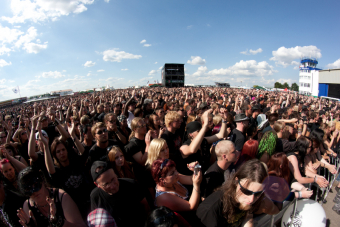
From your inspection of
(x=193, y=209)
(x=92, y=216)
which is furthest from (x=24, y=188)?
(x=193, y=209)

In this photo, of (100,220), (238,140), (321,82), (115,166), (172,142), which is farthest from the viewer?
(321,82)

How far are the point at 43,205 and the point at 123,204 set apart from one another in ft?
2.48

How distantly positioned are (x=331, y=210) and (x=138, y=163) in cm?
390

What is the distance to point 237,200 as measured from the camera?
1480mm

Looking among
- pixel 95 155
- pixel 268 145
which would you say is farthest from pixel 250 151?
pixel 95 155

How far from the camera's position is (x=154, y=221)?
1180 millimetres

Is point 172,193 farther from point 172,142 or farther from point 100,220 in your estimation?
point 172,142

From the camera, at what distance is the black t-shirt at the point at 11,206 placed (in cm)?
172

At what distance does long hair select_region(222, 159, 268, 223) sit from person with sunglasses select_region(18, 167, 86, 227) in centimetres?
145

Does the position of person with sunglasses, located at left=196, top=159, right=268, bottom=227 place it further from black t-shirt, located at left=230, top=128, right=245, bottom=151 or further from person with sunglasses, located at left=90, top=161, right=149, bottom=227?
black t-shirt, located at left=230, top=128, right=245, bottom=151

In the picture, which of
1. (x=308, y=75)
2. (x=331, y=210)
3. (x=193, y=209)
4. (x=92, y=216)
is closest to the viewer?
(x=92, y=216)

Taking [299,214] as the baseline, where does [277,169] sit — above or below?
above

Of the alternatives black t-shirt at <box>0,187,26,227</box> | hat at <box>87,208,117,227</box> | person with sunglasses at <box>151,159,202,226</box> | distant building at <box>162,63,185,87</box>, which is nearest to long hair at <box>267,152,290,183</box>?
person with sunglasses at <box>151,159,202,226</box>

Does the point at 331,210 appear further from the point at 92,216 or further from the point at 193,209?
the point at 92,216
